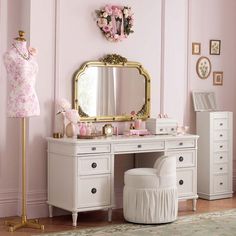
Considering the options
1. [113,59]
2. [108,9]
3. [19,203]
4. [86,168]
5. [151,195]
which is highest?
[108,9]

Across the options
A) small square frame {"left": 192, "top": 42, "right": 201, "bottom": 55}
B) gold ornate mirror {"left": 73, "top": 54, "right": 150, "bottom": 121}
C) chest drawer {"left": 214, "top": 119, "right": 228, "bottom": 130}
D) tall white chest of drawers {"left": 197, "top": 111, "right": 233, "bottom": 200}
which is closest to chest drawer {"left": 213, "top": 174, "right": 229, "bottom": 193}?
tall white chest of drawers {"left": 197, "top": 111, "right": 233, "bottom": 200}

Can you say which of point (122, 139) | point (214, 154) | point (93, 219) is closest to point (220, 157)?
point (214, 154)

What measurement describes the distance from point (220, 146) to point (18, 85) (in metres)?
2.80

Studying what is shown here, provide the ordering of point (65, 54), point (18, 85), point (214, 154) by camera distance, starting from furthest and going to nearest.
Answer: point (214, 154)
point (65, 54)
point (18, 85)

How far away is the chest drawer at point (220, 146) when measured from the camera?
718 cm

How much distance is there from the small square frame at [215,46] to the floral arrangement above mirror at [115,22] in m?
1.40

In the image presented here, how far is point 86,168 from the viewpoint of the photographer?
18.7ft

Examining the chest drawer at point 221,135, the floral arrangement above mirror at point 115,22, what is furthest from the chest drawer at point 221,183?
the floral arrangement above mirror at point 115,22

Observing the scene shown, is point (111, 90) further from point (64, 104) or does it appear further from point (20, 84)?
point (20, 84)

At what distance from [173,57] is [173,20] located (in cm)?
41

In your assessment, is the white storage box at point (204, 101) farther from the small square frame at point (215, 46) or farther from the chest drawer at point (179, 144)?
the chest drawer at point (179, 144)

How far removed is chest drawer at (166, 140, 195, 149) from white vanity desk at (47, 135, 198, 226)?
5 cm

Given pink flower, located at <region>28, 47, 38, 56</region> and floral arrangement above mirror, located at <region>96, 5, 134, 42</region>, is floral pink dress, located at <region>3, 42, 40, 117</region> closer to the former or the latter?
pink flower, located at <region>28, 47, 38, 56</region>

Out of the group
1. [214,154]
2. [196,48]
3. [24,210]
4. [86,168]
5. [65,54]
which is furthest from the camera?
[196,48]
